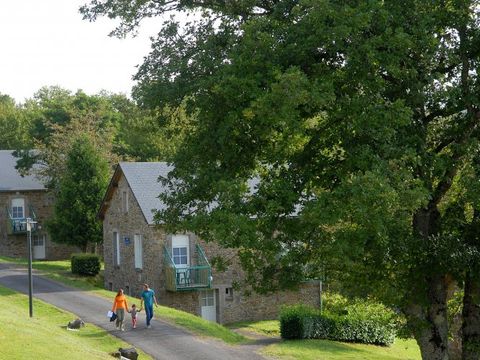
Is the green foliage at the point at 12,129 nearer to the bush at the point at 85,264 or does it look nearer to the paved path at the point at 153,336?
the bush at the point at 85,264

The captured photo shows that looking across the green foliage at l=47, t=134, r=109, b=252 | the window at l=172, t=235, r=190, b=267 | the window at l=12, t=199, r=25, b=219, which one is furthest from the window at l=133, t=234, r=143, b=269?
the window at l=12, t=199, r=25, b=219

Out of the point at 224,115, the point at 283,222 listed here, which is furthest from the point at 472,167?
the point at 224,115

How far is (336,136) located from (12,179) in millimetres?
44155

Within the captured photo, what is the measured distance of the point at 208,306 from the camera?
38188 mm

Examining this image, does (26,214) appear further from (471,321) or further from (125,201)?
(471,321)

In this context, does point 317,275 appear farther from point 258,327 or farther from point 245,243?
point 258,327

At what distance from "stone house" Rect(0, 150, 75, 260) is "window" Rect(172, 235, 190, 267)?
21.6m

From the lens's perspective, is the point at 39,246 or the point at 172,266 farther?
the point at 39,246

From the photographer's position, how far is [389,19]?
54.4ft

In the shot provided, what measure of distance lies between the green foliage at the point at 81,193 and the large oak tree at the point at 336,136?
27254mm

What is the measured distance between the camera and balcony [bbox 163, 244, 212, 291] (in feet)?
120

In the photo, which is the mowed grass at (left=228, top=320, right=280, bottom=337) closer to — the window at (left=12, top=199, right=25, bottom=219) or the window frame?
the window frame

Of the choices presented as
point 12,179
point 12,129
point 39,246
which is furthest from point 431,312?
point 12,129

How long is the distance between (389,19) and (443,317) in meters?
7.61
